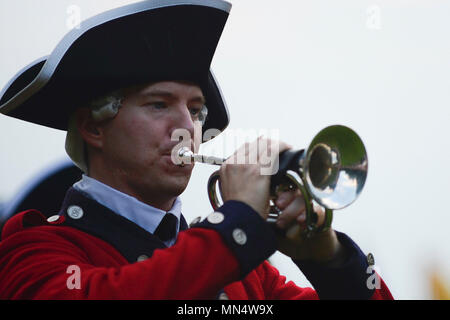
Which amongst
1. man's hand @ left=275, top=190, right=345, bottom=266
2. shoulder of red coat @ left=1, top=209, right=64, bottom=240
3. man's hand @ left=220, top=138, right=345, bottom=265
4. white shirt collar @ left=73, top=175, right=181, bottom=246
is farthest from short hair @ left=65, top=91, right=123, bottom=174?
man's hand @ left=275, top=190, right=345, bottom=266

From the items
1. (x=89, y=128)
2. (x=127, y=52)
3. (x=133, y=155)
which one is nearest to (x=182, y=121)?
(x=133, y=155)

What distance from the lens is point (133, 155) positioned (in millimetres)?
3211

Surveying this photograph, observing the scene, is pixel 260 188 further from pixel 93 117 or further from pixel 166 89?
pixel 93 117

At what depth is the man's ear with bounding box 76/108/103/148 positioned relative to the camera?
3396 mm

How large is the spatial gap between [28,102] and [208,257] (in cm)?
142

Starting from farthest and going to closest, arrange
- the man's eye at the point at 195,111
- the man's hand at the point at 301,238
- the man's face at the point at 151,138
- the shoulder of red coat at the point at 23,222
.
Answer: the man's eye at the point at 195,111 < the man's face at the point at 151,138 < the shoulder of red coat at the point at 23,222 < the man's hand at the point at 301,238

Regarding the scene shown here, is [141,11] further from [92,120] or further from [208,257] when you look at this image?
[208,257]

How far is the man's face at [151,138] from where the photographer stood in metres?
3.18

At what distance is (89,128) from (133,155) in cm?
37

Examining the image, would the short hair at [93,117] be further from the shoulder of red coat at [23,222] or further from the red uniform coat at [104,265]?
the shoulder of red coat at [23,222]

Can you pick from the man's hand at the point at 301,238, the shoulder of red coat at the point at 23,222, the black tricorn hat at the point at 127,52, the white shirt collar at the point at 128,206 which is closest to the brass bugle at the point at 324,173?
the man's hand at the point at 301,238

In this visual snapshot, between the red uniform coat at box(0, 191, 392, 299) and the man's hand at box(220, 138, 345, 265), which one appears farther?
the man's hand at box(220, 138, 345, 265)

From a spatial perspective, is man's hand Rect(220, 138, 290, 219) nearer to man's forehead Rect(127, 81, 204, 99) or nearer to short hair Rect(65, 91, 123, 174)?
man's forehead Rect(127, 81, 204, 99)

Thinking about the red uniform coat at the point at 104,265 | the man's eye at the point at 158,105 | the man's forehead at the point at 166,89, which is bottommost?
the red uniform coat at the point at 104,265
